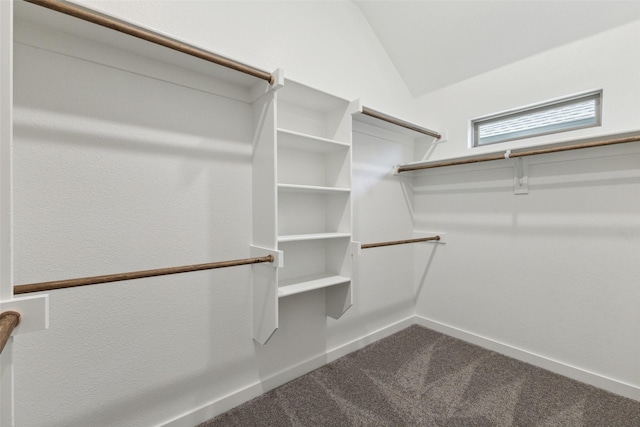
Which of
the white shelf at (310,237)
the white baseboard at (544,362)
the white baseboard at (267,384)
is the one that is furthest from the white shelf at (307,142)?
the white baseboard at (544,362)

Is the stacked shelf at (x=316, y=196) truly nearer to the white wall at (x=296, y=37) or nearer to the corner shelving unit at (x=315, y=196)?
the corner shelving unit at (x=315, y=196)

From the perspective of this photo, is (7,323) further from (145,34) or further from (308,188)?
(308,188)

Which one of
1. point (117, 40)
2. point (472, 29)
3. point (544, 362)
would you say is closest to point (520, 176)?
point (472, 29)

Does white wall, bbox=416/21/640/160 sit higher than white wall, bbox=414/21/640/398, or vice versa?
white wall, bbox=416/21/640/160

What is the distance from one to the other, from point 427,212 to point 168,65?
2.30 meters

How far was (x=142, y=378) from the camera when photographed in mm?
1361

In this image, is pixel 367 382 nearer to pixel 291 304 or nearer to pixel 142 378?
pixel 291 304

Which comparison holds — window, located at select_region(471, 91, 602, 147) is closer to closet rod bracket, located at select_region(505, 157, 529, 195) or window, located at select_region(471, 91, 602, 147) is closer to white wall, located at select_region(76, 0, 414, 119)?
closet rod bracket, located at select_region(505, 157, 529, 195)

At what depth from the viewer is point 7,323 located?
2.04 ft

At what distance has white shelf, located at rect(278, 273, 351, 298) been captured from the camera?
165 cm

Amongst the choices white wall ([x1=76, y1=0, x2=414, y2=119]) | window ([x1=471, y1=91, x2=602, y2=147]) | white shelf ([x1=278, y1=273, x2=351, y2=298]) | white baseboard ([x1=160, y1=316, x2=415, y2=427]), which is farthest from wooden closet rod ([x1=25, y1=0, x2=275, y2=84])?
window ([x1=471, y1=91, x2=602, y2=147])

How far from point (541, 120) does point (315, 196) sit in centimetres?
177

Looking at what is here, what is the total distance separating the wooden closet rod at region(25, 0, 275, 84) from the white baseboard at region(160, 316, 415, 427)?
1752 millimetres

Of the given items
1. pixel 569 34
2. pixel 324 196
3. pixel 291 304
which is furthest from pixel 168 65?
pixel 569 34
